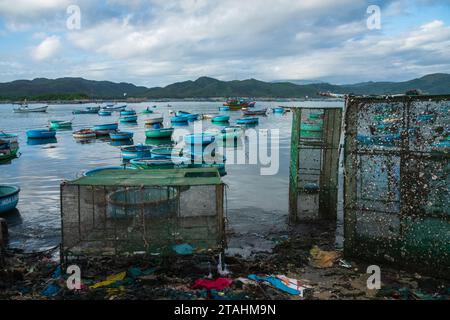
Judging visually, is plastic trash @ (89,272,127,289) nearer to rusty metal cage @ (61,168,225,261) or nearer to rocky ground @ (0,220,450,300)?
rocky ground @ (0,220,450,300)

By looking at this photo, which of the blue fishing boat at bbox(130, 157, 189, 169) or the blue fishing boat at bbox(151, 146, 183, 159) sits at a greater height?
the blue fishing boat at bbox(151, 146, 183, 159)

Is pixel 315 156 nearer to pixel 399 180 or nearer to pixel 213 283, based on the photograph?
pixel 399 180

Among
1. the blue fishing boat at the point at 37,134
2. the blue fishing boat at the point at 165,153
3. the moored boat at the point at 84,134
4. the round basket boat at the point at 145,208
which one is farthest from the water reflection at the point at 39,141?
the round basket boat at the point at 145,208

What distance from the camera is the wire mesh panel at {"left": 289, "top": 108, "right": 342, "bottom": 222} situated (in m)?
11.5

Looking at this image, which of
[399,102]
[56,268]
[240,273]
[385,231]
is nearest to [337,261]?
[385,231]

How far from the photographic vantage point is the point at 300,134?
11695mm

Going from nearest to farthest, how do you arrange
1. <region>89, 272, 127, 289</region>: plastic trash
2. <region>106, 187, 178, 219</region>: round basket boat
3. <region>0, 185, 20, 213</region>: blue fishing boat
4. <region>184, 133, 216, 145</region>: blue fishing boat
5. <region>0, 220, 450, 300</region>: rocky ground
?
<region>0, 220, 450, 300</region>: rocky ground < <region>89, 272, 127, 289</region>: plastic trash < <region>106, 187, 178, 219</region>: round basket boat < <region>0, 185, 20, 213</region>: blue fishing boat < <region>184, 133, 216, 145</region>: blue fishing boat

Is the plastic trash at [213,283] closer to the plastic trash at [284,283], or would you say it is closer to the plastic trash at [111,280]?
the plastic trash at [284,283]

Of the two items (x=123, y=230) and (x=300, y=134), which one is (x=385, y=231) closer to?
(x=300, y=134)

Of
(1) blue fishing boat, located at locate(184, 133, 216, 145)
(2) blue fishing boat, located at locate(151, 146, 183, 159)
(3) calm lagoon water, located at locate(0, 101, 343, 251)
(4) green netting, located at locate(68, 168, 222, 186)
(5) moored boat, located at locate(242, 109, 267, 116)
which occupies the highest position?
(5) moored boat, located at locate(242, 109, 267, 116)

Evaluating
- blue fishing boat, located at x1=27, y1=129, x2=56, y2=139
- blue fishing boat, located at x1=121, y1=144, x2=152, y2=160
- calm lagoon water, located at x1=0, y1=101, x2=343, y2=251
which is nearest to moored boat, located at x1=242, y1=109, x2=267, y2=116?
blue fishing boat, located at x1=27, y1=129, x2=56, y2=139

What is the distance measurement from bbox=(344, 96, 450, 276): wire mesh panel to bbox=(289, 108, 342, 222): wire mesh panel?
3349mm

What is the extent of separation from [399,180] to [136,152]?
68.3 feet

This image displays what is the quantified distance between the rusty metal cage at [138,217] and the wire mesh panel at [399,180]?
115 inches
